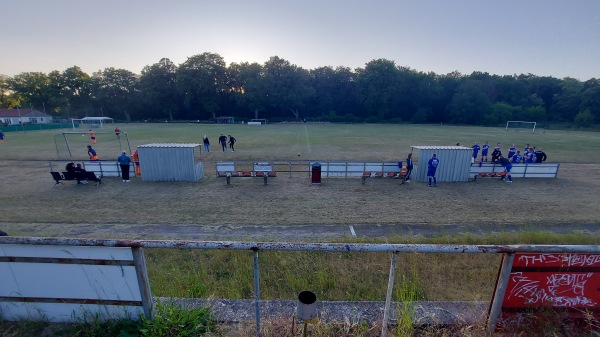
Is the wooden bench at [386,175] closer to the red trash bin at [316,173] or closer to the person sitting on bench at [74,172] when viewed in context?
the red trash bin at [316,173]

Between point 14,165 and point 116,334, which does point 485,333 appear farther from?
point 14,165

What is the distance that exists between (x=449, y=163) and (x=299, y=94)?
6478 cm

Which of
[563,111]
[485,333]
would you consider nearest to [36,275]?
[485,333]

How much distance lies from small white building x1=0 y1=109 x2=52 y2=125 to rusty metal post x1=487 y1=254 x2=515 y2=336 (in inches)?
4037

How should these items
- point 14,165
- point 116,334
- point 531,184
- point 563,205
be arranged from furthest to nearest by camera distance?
point 14,165 < point 531,184 < point 563,205 < point 116,334

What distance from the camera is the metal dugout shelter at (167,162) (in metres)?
15.3

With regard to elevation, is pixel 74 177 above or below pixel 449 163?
below

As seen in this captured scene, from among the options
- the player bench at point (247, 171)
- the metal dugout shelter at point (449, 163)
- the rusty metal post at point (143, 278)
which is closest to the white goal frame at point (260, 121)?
the player bench at point (247, 171)

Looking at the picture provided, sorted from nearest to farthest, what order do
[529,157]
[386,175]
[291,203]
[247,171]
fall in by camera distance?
[291,203] → [247,171] → [386,175] → [529,157]

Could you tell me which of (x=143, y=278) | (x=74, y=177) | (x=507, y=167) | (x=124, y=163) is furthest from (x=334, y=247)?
(x=507, y=167)

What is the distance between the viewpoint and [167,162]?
15.4 m

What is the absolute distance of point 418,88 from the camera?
258 ft

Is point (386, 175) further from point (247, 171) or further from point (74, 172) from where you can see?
point (74, 172)

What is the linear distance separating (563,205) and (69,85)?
115002 millimetres
